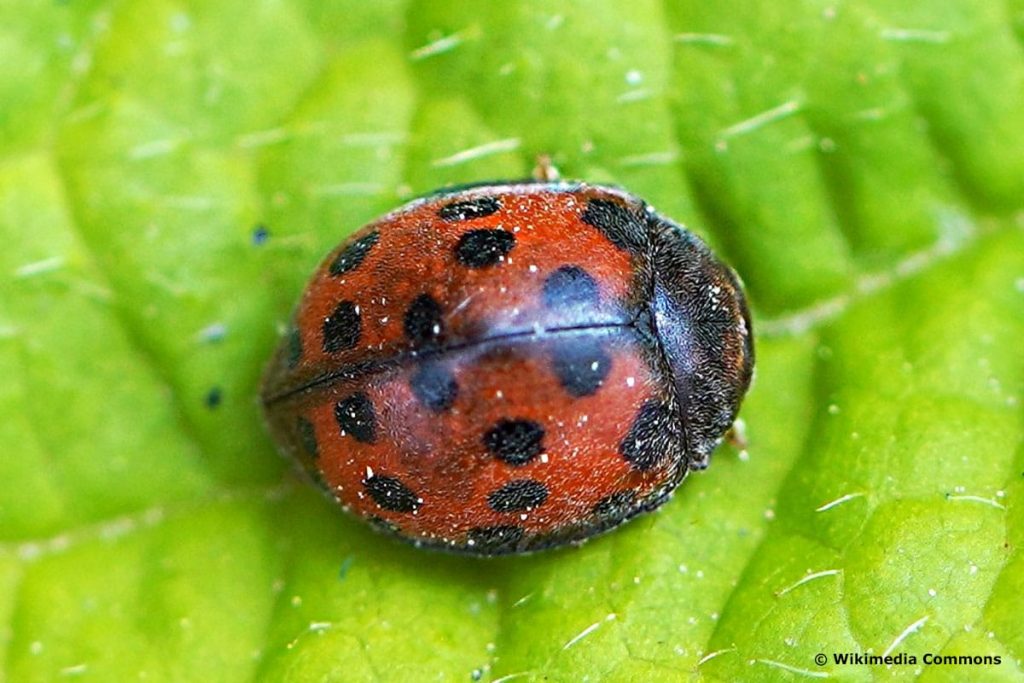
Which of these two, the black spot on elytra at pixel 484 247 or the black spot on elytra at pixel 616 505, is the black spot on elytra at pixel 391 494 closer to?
the black spot on elytra at pixel 616 505

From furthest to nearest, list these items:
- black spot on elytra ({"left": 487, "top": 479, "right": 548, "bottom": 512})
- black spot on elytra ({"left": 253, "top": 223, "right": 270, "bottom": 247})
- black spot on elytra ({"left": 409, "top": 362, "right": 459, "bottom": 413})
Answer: black spot on elytra ({"left": 253, "top": 223, "right": 270, "bottom": 247})
black spot on elytra ({"left": 487, "top": 479, "right": 548, "bottom": 512})
black spot on elytra ({"left": 409, "top": 362, "right": 459, "bottom": 413})

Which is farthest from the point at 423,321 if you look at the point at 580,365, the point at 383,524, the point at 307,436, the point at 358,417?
the point at 383,524

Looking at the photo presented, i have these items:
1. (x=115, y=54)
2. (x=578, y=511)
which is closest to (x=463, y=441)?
(x=578, y=511)

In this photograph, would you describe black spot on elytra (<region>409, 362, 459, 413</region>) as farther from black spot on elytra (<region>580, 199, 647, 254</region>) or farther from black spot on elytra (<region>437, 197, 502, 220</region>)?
black spot on elytra (<region>580, 199, 647, 254</region>)

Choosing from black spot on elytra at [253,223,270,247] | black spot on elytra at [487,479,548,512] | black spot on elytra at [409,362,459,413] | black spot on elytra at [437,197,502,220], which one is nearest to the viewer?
black spot on elytra at [409,362,459,413]

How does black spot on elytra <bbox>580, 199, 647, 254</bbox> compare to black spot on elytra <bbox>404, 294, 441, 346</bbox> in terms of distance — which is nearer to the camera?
black spot on elytra <bbox>404, 294, 441, 346</bbox>

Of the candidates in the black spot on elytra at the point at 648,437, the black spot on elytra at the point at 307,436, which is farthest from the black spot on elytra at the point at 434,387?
the black spot on elytra at the point at 648,437

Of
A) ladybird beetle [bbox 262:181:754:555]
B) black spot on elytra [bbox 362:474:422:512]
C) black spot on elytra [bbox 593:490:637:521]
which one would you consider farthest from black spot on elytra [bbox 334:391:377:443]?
black spot on elytra [bbox 593:490:637:521]

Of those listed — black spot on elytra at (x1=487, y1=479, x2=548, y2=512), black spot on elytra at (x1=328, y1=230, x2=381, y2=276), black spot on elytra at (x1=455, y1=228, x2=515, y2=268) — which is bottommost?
black spot on elytra at (x1=487, y1=479, x2=548, y2=512)

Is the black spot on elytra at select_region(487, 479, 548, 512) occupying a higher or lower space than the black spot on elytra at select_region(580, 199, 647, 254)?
lower
